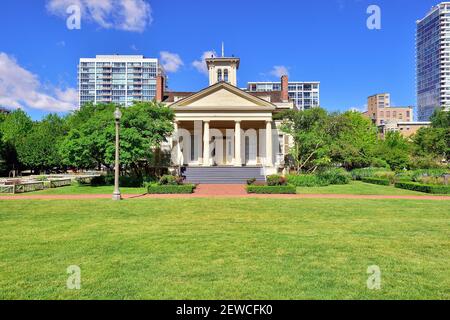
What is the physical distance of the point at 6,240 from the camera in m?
8.16

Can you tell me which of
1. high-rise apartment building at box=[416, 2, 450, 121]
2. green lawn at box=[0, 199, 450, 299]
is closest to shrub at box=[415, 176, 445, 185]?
green lawn at box=[0, 199, 450, 299]

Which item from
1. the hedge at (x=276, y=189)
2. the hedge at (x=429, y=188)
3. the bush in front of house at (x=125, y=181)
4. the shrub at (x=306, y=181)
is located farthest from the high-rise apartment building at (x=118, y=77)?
the hedge at (x=429, y=188)

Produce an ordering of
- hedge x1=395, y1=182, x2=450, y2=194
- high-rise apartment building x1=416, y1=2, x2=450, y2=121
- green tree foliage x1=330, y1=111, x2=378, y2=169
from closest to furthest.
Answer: hedge x1=395, y1=182, x2=450, y2=194 < green tree foliage x1=330, y1=111, x2=378, y2=169 < high-rise apartment building x1=416, y1=2, x2=450, y2=121

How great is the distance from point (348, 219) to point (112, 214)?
30.6 ft

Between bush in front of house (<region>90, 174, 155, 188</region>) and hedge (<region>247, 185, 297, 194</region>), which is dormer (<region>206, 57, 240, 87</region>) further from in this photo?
hedge (<region>247, 185, 297, 194</region>)

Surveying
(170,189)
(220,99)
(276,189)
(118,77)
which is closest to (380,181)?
(276,189)

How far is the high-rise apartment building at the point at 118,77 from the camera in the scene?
152 metres

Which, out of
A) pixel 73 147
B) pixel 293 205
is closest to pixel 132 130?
pixel 73 147

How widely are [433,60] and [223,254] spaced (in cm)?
22395

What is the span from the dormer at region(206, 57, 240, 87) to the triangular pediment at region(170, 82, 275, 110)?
7.26m

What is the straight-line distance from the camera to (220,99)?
1396 inches

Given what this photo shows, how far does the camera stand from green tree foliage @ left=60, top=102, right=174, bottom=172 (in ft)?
81.6

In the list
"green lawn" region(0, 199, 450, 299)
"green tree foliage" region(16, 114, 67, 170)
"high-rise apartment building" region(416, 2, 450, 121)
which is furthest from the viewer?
"high-rise apartment building" region(416, 2, 450, 121)
